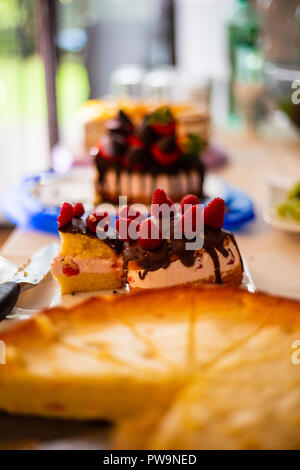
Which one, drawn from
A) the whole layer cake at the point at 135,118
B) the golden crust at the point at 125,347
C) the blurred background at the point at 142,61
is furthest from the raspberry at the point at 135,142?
the golden crust at the point at 125,347

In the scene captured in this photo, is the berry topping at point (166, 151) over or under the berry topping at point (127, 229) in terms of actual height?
over

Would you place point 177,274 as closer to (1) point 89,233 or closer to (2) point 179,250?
(2) point 179,250

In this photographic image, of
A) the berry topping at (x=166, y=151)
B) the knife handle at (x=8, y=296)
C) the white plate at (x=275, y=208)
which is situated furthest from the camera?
the berry topping at (x=166, y=151)

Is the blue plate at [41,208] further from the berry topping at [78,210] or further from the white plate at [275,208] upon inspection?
the berry topping at [78,210]

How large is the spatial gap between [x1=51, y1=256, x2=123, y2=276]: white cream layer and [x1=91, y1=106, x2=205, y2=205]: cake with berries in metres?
0.66

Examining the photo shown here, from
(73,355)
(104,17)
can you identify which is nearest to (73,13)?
(104,17)

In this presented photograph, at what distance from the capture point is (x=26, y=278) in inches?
39.9

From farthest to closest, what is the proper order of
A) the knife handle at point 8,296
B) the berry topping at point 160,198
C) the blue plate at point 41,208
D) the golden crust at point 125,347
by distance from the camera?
1. the blue plate at point 41,208
2. the berry topping at point 160,198
3. the knife handle at point 8,296
4. the golden crust at point 125,347

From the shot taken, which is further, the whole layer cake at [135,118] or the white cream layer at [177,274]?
the whole layer cake at [135,118]

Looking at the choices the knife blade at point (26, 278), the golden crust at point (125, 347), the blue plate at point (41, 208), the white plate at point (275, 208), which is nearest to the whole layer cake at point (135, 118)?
the blue plate at point (41, 208)

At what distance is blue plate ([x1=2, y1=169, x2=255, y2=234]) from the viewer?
1407 mm

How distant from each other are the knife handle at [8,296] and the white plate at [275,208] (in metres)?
0.65

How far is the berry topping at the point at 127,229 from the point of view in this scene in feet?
3.10

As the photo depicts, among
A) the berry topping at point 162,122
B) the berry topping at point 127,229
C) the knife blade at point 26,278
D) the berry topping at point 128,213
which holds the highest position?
the berry topping at point 162,122
